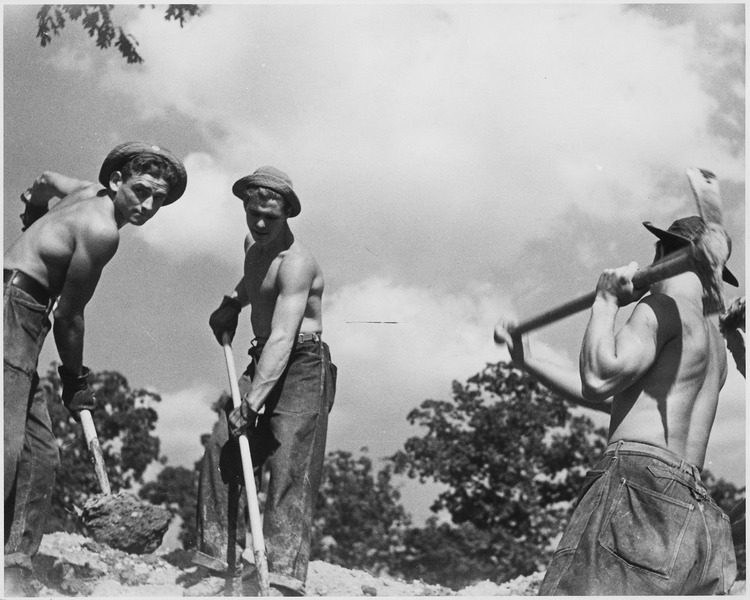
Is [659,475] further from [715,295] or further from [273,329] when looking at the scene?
[273,329]

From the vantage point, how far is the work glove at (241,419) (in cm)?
619

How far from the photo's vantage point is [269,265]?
21.7 feet

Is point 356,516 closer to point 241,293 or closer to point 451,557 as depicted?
point 451,557

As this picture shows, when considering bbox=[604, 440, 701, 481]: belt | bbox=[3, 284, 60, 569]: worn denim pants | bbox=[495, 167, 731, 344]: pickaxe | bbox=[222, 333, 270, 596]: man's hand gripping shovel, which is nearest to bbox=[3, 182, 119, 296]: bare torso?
bbox=[3, 284, 60, 569]: worn denim pants

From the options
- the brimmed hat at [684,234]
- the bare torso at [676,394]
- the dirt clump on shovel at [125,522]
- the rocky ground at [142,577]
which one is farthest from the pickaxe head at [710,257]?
the rocky ground at [142,577]

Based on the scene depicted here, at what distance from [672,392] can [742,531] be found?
1.31 meters

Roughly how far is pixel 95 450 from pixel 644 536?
298 centimetres

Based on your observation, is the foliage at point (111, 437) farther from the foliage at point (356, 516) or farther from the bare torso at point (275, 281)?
the bare torso at point (275, 281)

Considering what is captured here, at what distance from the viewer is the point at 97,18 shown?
26.4ft

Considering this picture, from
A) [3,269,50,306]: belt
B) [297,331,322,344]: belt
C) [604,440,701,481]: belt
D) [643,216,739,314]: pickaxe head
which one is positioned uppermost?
[297,331,322,344]: belt

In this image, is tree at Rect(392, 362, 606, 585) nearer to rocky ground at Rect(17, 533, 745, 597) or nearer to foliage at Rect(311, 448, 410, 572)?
foliage at Rect(311, 448, 410, 572)

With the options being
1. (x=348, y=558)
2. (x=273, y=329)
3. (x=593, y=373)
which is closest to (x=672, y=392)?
(x=593, y=373)

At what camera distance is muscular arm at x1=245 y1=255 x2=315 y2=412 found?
20.6 feet

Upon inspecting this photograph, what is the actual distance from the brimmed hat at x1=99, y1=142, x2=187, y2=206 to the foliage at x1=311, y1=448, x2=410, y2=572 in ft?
42.7
